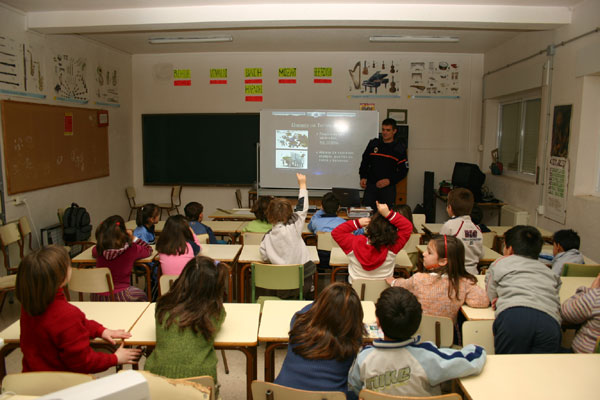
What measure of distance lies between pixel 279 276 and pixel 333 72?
492 cm

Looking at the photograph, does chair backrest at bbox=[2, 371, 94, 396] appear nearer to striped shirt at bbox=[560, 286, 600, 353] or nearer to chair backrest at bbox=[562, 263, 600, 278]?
striped shirt at bbox=[560, 286, 600, 353]

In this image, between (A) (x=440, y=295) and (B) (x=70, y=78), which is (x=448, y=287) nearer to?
(A) (x=440, y=295)

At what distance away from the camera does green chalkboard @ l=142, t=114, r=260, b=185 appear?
7461 millimetres

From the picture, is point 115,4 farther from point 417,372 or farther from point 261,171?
point 417,372

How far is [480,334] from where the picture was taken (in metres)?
2.13

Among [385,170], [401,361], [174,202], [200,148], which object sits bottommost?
[174,202]

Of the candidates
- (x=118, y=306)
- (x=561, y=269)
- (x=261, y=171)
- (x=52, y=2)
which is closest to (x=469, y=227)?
(x=561, y=269)

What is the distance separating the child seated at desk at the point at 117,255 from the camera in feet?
10.6

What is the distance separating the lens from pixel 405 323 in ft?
5.41

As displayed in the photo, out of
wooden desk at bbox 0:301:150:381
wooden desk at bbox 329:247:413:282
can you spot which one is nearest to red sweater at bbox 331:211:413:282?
wooden desk at bbox 329:247:413:282

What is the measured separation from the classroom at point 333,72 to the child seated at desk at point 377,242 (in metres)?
2.41

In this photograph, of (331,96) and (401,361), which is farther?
(331,96)

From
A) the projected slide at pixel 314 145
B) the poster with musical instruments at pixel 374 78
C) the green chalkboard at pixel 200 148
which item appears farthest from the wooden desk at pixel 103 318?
the poster with musical instruments at pixel 374 78

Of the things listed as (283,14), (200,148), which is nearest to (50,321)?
(283,14)
